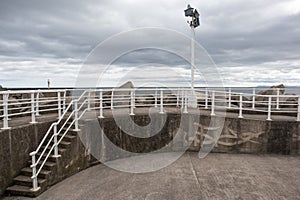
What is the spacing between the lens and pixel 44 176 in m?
5.32

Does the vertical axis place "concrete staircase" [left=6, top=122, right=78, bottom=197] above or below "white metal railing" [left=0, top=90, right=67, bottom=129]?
below

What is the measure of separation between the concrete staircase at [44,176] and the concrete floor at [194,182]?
0.46 feet

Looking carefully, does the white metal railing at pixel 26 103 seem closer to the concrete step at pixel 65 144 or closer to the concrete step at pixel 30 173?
the concrete step at pixel 65 144

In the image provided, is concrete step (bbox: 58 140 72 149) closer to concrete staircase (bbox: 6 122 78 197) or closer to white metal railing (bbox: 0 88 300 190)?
concrete staircase (bbox: 6 122 78 197)

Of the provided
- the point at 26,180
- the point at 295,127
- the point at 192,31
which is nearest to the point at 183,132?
the point at 295,127

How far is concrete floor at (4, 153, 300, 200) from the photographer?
16.4 ft

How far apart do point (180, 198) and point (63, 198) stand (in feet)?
7.84

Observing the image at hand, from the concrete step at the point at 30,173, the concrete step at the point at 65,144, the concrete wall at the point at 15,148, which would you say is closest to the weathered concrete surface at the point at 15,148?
the concrete wall at the point at 15,148

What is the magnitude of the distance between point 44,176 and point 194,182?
11.2 ft

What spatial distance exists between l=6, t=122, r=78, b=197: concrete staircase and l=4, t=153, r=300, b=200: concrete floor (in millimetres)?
140

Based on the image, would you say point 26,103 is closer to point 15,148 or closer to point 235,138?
point 15,148

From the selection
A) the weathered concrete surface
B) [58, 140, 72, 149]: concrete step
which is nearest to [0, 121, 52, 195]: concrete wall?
the weathered concrete surface

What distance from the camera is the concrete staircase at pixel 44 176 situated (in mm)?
4977

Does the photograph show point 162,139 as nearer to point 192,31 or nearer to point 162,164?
point 162,164
